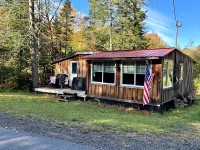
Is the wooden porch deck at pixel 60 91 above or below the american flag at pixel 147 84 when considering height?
below

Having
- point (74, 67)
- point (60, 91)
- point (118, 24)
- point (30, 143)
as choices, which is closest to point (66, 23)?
point (118, 24)

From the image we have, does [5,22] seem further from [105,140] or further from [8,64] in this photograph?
[105,140]

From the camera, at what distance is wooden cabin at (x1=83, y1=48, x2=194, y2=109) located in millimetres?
11305

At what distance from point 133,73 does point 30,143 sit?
7.89m

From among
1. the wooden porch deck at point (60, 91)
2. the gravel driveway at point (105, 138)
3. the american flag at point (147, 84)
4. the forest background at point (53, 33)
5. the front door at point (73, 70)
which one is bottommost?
the gravel driveway at point (105, 138)

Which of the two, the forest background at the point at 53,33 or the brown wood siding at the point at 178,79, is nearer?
the brown wood siding at the point at 178,79

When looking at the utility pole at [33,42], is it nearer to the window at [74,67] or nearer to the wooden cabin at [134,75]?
the window at [74,67]

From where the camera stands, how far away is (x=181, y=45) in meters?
39.6

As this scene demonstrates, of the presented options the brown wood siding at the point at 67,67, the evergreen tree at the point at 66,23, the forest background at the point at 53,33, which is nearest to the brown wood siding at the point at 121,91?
the brown wood siding at the point at 67,67

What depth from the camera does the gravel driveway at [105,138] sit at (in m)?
5.14

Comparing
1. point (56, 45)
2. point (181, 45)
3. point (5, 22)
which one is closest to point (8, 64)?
point (5, 22)

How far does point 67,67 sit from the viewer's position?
18.5 meters

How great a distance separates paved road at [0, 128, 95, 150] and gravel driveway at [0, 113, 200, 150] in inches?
10.7

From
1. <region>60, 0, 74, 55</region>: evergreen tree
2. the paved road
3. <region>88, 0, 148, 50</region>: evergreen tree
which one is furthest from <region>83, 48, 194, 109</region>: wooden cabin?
<region>60, 0, 74, 55</region>: evergreen tree
